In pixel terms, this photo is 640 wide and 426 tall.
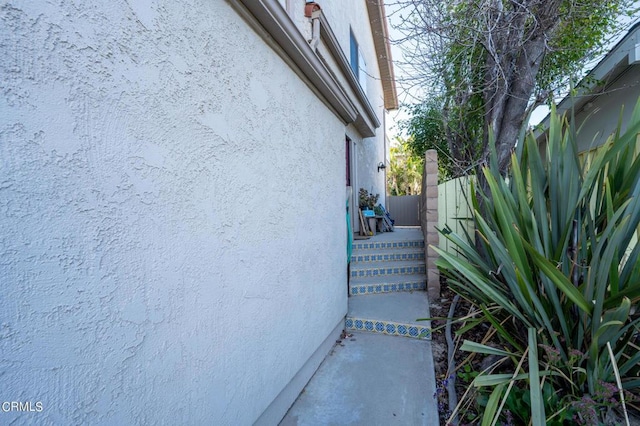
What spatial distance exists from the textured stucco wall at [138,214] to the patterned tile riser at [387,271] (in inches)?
129

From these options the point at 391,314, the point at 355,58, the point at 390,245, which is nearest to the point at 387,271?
the point at 390,245

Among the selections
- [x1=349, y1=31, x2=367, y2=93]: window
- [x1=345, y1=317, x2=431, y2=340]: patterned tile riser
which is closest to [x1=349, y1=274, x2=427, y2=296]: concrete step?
[x1=345, y1=317, x2=431, y2=340]: patterned tile riser

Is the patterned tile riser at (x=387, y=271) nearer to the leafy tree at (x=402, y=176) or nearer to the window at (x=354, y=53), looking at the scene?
the window at (x=354, y=53)

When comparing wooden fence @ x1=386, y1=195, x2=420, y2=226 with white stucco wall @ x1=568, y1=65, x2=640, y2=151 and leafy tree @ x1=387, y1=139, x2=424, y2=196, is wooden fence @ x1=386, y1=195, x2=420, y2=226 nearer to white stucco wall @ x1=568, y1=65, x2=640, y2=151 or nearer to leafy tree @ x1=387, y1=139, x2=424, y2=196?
leafy tree @ x1=387, y1=139, x2=424, y2=196

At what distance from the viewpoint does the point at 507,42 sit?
3879 millimetres

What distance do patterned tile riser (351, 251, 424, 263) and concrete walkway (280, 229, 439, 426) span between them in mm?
1712

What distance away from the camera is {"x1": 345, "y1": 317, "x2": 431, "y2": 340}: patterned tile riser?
4000 mm

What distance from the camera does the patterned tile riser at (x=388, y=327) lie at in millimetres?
4000

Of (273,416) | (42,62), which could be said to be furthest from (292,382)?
(42,62)

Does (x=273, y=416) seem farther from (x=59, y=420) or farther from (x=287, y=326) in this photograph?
(x=59, y=420)

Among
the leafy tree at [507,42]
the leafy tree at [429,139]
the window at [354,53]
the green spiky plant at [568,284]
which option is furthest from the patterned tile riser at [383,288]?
the window at [354,53]

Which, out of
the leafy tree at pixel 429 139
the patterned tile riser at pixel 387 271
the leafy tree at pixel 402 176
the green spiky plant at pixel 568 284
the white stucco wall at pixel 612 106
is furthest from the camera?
the leafy tree at pixel 402 176

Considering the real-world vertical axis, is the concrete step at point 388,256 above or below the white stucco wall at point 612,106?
below

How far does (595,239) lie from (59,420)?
2.96 m
